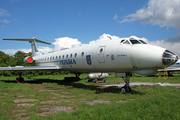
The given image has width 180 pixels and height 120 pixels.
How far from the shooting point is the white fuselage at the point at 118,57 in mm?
7065

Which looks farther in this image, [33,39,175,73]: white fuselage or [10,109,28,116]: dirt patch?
[33,39,175,73]: white fuselage

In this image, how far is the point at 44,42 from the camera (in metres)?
25.9

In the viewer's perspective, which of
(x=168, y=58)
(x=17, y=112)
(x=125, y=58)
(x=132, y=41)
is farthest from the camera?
(x=132, y=41)

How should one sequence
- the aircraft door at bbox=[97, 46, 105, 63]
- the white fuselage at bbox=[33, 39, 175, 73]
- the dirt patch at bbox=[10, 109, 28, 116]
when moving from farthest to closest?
the aircraft door at bbox=[97, 46, 105, 63] < the white fuselage at bbox=[33, 39, 175, 73] < the dirt patch at bbox=[10, 109, 28, 116]

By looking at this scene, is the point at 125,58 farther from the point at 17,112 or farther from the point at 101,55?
the point at 17,112

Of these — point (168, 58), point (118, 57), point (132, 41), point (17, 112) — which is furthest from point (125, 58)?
point (17, 112)

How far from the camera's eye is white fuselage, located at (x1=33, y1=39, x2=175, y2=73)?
7065 millimetres

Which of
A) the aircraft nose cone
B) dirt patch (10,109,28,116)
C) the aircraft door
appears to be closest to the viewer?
dirt patch (10,109,28,116)

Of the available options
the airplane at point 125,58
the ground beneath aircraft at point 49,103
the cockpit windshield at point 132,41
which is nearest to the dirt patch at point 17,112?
the ground beneath aircraft at point 49,103

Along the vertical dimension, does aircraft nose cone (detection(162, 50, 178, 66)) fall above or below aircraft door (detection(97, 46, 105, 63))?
below

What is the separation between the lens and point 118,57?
8.24 m

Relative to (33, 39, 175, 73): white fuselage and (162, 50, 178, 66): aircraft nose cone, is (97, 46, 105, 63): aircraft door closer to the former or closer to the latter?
(33, 39, 175, 73): white fuselage

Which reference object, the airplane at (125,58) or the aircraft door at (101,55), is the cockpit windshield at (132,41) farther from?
the aircraft door at (101,55)

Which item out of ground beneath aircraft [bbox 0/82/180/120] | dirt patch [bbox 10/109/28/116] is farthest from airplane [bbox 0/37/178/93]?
dirt patch [bbox 10/109/28/116]
